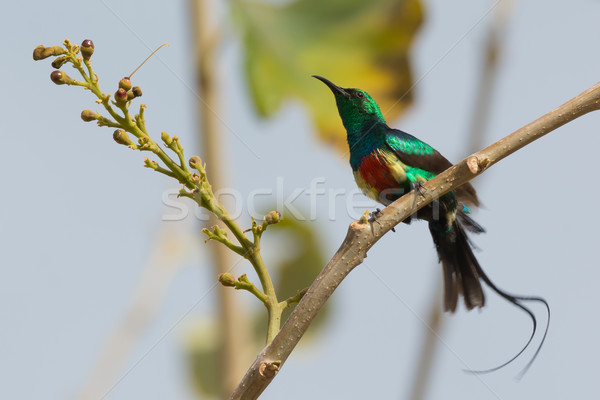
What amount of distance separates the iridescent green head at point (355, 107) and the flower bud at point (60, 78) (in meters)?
2.02

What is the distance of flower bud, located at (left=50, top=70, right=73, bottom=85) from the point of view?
1.80m

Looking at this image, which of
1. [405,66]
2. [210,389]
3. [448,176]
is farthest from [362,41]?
[210,389]

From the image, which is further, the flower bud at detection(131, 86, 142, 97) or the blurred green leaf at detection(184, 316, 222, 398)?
the blurred green leaf at detection(184, 316, 222, 398)

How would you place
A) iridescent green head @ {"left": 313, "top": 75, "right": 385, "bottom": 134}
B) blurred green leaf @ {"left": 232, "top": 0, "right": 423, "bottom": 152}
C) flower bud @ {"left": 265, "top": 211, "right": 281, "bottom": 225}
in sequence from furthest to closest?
iridescent green head @ {"left": 313, "top": 75, "right": 385, "bottom": 134} < blurred green leaf @ {"left": 232, "top": 0, "right": 423, "bottom": 152} < flower bud @ {"left": 265, "top": 211, "right": 281, "bottom": 225}

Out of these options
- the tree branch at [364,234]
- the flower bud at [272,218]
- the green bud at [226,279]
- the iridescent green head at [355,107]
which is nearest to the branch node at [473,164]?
the tree branch at [364,234]

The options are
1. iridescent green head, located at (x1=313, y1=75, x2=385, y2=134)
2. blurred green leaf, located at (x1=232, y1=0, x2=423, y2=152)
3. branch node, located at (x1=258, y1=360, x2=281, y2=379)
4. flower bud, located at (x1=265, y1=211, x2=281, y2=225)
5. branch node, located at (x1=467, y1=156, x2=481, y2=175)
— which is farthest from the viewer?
iridescent green head, located at (x1=313, y1=75, x2=385, y2=134)

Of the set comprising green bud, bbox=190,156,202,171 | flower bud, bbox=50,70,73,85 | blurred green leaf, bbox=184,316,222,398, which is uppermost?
flower bud, bbox=50,70,73,85

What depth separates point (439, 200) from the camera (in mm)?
3145

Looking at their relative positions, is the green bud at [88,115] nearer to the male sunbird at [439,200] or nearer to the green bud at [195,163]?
the green bud at [195,163]

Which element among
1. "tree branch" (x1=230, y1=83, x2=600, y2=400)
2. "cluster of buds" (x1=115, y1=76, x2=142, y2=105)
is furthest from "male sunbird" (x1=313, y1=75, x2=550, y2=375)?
"cluster of buds" (x1=115, y1=76, x2=142, y2=105)

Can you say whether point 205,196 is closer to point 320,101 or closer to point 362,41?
point 320,101

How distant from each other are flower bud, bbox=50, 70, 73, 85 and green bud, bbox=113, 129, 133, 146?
0.59 ft

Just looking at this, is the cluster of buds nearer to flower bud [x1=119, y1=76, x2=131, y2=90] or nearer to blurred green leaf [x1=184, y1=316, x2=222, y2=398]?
flower bud [x1=119, y1=76, x2=131, y2=90]

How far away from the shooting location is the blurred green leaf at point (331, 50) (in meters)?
2.96
